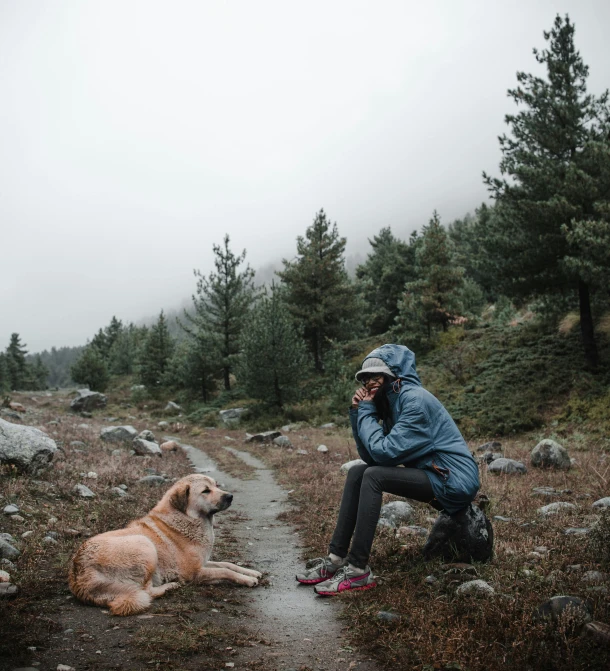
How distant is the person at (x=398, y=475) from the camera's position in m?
4.28

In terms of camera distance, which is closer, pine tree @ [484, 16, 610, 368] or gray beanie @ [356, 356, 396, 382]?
gray beanie @ [356, 356, 396, 382]

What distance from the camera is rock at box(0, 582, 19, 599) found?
392cm

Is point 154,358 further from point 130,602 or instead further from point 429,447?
point 429,447

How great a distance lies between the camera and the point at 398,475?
436cm

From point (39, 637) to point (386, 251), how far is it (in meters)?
43.1

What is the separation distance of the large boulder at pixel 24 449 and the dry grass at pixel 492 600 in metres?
4.73

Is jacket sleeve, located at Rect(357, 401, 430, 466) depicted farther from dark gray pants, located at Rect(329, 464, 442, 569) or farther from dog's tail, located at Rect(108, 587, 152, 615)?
dog's tail, located at Rect(108, 587, 152, 615)

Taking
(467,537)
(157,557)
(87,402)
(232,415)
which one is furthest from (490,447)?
(87,402)

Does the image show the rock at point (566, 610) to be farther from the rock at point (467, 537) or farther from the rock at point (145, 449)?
the rock at point (145, 449)

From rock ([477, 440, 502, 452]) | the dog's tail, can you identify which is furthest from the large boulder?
rock ([477, 440, 502, 452])

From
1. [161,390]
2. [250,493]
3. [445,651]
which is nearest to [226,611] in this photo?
[445,651]

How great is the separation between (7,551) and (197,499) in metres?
2.10

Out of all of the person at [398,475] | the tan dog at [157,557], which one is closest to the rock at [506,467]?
the person at [398,475]

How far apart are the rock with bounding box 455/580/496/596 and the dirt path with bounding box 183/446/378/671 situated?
41.9 inches
